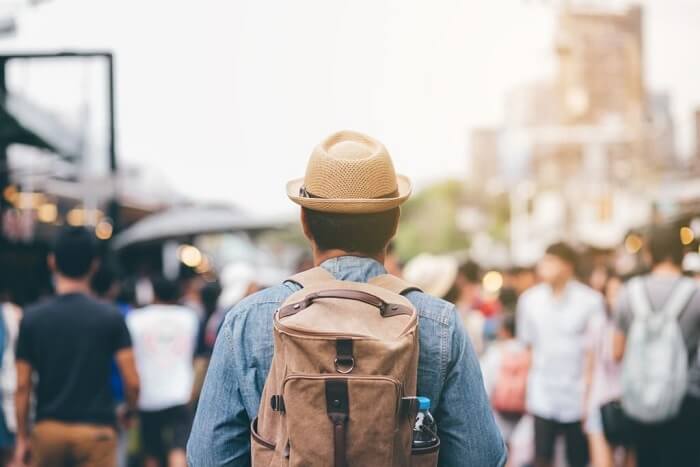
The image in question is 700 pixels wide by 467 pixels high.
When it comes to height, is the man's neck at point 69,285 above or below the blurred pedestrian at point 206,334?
above

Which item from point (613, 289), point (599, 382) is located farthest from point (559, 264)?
point (599, 382)

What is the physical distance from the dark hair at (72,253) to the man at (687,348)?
3188 millimetres

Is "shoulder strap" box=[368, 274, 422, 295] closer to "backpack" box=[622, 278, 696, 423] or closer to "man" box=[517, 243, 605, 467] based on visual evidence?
"backpack" box=[622, 278, 696, 423]

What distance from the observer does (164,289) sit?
6.92 meters

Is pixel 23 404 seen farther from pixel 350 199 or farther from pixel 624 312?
pixel 624 312

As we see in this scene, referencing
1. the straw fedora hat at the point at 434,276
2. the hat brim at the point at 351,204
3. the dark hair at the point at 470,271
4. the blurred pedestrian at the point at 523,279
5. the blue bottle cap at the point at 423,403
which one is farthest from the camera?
the blurred pedestrian at the point at 523,279

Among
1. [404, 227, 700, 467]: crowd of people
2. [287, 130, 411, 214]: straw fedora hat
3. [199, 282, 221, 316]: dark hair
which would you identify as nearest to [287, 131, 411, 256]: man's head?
[287, 130, 411, 214]: straw fedora hat

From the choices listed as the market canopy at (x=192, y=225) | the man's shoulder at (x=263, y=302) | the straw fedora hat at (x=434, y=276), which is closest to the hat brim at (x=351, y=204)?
the man's shoulder at (x=263, y=302)

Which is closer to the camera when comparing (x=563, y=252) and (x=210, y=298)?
(x=563, y=252)

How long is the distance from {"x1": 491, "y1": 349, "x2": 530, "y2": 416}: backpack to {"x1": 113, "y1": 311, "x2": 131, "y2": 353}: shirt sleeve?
3.28 metres

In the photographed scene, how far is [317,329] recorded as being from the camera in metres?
1.96

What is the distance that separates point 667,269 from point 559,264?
155cm

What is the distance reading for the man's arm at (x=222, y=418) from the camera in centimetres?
222

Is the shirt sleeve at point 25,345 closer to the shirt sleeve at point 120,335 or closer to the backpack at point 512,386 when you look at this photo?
the shirt sleeve at point 120,335
